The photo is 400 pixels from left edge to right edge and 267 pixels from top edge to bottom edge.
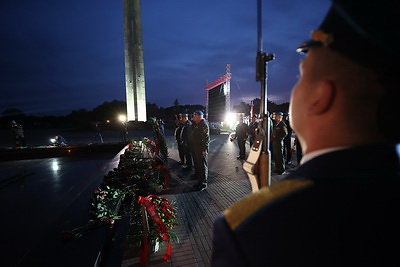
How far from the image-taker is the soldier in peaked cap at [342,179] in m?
0.55

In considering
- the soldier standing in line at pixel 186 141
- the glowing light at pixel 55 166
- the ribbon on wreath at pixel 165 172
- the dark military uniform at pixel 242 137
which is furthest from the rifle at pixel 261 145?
the glowing light at pixel 55 166

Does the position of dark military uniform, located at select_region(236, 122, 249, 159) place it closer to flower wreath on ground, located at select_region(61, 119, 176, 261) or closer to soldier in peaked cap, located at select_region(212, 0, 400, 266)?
flower wreath on ground, located at select_region(61, 119, 176, 261)

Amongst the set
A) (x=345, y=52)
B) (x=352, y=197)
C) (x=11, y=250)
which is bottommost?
(x=11, y=250)

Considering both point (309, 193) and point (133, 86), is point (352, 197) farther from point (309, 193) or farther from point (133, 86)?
point (133, 86)

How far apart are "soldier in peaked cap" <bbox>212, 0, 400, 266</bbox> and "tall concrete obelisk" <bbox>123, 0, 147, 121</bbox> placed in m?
35.1

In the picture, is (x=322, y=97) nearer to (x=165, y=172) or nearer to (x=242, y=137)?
(x=165, y=172)

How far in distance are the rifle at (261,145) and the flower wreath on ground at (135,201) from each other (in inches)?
76.9

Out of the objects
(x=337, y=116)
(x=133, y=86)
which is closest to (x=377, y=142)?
(x=337, y=116)

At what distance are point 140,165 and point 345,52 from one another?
235 inches

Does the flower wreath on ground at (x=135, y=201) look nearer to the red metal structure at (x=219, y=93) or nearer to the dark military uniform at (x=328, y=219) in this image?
the dark military uniform at (x=328, y=219)

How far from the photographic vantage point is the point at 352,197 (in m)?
0.57

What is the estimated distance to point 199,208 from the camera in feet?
14.6

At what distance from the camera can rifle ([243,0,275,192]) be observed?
1569mm

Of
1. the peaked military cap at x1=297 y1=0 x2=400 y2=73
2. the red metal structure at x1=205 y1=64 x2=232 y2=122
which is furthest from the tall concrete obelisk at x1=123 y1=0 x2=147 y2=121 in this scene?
the peaked military cap at x1=297 y1=0 x2=400 y2=73
